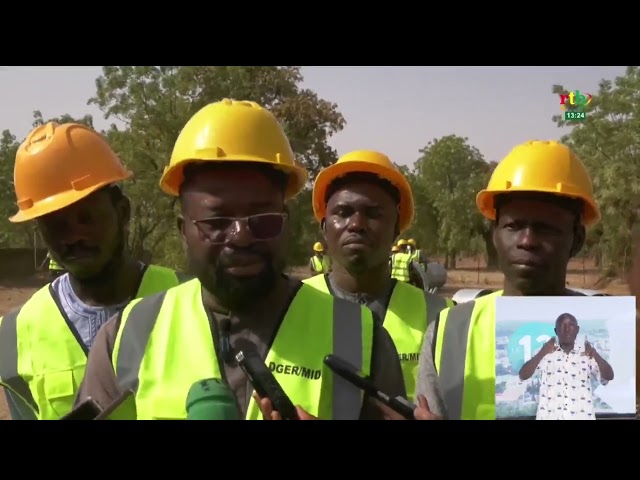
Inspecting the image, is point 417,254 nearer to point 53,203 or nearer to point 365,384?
point 365,384

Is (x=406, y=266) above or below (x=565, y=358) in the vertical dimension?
above

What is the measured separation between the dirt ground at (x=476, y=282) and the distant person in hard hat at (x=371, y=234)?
234mm

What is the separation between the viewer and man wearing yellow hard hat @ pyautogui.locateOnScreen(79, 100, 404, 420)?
210 centimetres

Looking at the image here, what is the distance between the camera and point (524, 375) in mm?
2545

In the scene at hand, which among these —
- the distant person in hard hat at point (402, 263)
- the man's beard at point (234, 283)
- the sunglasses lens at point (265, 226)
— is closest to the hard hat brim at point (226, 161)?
the sunglasses lens at point (265, 226)

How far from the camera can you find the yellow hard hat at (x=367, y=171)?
2.84 m

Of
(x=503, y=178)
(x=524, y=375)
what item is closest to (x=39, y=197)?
(x=503, y=178)

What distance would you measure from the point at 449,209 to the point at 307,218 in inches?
29.0

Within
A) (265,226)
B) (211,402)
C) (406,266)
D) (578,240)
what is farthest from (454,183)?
(211,402)

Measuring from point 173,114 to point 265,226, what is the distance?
116 cm

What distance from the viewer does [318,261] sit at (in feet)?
11.2

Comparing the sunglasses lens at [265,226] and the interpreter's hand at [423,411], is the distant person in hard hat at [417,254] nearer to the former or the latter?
the interpreter's hand at [423,411]

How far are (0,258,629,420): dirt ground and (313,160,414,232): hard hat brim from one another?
32cm
